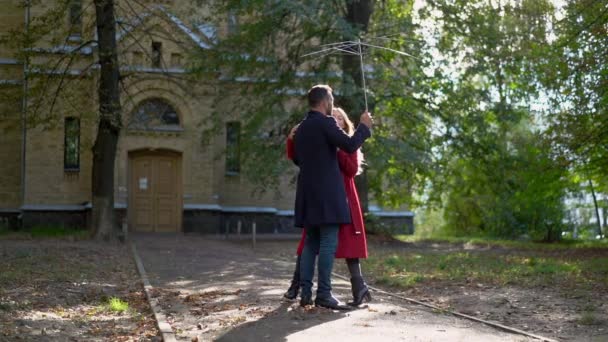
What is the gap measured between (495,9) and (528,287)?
45.2 feet

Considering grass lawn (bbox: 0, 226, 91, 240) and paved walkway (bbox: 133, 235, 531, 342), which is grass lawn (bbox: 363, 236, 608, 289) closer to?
paved walkway (bbox: 133, 235, 531, 342)

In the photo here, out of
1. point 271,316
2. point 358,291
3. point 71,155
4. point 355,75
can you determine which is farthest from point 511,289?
point 71,155

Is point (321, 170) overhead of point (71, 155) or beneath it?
beneath

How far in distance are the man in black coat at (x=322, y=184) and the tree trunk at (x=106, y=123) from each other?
12.4 meters

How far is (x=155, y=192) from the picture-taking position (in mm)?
29828

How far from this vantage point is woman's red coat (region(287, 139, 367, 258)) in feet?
26.1

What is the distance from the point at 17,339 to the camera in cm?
701

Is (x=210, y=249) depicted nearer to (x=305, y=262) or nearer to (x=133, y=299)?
(x=133, y=299)

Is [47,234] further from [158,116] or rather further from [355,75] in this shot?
[355,75]

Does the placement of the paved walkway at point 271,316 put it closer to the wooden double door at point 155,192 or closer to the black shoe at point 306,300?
the black shoe at point 306,300

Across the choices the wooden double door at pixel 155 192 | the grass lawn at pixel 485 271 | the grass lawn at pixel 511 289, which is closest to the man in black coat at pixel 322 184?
the grass lawn at pixel 511 289

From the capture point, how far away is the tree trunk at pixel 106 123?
19.8m

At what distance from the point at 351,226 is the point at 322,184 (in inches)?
22.3

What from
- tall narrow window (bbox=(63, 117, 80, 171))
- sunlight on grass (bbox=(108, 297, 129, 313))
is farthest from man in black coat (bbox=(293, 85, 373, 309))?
tall narrow window (bbox=(63, 117, 80, 171))
